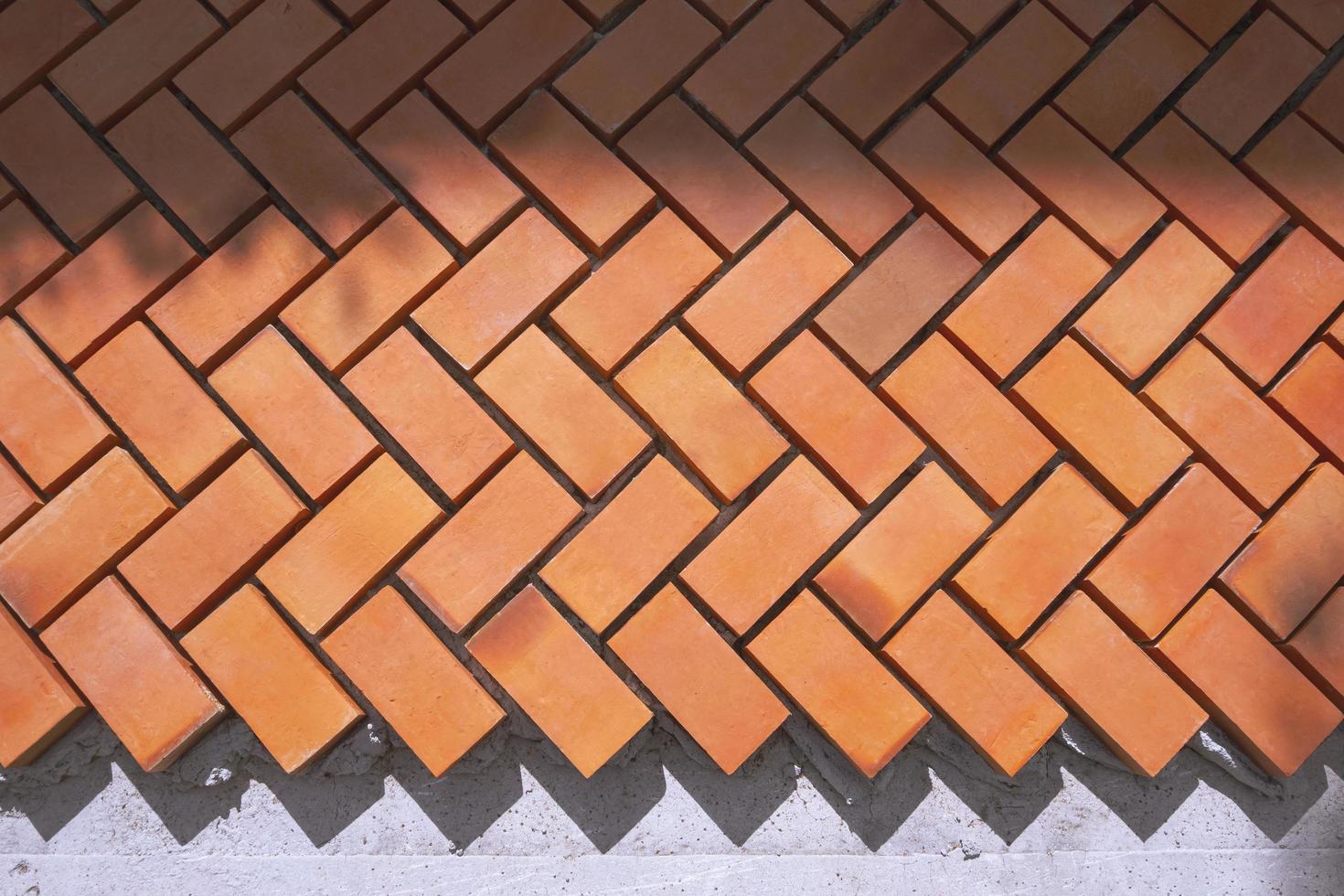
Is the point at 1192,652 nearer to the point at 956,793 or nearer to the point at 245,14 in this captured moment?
the point at 956,793

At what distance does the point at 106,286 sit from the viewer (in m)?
2.02

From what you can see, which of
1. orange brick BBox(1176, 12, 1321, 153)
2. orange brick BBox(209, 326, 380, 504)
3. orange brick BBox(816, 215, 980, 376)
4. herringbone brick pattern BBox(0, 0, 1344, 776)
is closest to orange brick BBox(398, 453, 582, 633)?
herringbone brick pattern BBox(0, 0, 1344, 776)

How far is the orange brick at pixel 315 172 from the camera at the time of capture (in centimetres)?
204

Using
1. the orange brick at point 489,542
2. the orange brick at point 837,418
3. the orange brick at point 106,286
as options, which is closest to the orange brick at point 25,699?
the orange brick at point 106,286

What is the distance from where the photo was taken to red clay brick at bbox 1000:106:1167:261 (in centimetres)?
205

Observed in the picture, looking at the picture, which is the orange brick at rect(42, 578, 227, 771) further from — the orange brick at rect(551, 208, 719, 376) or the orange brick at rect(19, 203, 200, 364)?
the orange brick at rect(551, 208, 719, 376)

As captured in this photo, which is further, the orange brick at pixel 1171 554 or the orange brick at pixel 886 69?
the orange brick at pixel 886 69

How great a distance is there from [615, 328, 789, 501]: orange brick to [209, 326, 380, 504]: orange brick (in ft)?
1.75

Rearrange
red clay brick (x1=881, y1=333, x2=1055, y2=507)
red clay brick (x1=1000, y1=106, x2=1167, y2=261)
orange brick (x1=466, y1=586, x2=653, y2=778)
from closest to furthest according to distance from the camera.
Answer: orange brick (x1=466, y1=586, x2=653, y2=778)
red clay brick (x1=881, y1=333, x2=1055, y2=507)
red clay brick (x1=1000, y1=106, x2=1167, y2=261)

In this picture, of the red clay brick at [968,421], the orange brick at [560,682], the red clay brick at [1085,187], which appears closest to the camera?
the orange brick at [560,682]

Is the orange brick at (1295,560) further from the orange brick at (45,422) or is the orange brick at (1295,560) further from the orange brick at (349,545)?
the orange brick at (45,422)

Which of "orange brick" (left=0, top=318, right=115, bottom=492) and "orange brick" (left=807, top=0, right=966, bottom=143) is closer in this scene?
"orange brick" (left=0, top=318, right=115, bottom=492)

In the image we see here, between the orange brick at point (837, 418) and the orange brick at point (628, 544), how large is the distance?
232mm

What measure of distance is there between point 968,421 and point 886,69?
0.76 m
